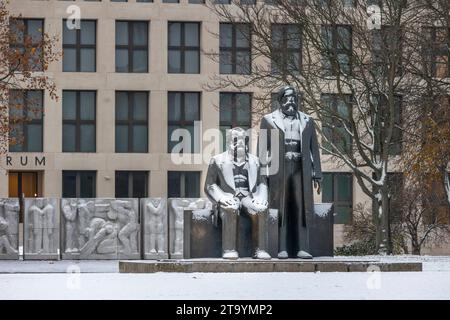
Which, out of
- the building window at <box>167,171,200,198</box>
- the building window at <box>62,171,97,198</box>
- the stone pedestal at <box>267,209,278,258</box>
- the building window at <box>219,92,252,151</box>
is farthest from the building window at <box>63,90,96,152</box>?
the stone pedestal at <box>267,209,278,258</box>

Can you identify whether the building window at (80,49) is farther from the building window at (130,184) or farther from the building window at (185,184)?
the building window at (185,184)

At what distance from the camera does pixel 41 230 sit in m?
44.8

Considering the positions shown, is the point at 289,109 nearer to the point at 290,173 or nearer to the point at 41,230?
the point at 290,173

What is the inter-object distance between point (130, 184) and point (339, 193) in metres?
11.2

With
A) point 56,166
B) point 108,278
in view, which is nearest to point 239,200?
point 108,278

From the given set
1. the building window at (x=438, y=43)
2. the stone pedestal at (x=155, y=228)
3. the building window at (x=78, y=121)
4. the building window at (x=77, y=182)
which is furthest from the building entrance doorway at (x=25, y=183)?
the building window at (x=438, y=43)

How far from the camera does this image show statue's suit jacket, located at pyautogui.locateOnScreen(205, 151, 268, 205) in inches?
1083

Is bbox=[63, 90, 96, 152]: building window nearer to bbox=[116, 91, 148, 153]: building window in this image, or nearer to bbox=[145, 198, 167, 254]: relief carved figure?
bbox=[116, 91, 148, 153]: building window

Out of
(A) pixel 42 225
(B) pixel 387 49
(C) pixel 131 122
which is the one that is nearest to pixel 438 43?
(B) pixel 387 49

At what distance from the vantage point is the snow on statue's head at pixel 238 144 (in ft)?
90.6

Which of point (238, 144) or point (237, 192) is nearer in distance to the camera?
point (237, 192)

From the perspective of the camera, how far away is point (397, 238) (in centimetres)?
5616
